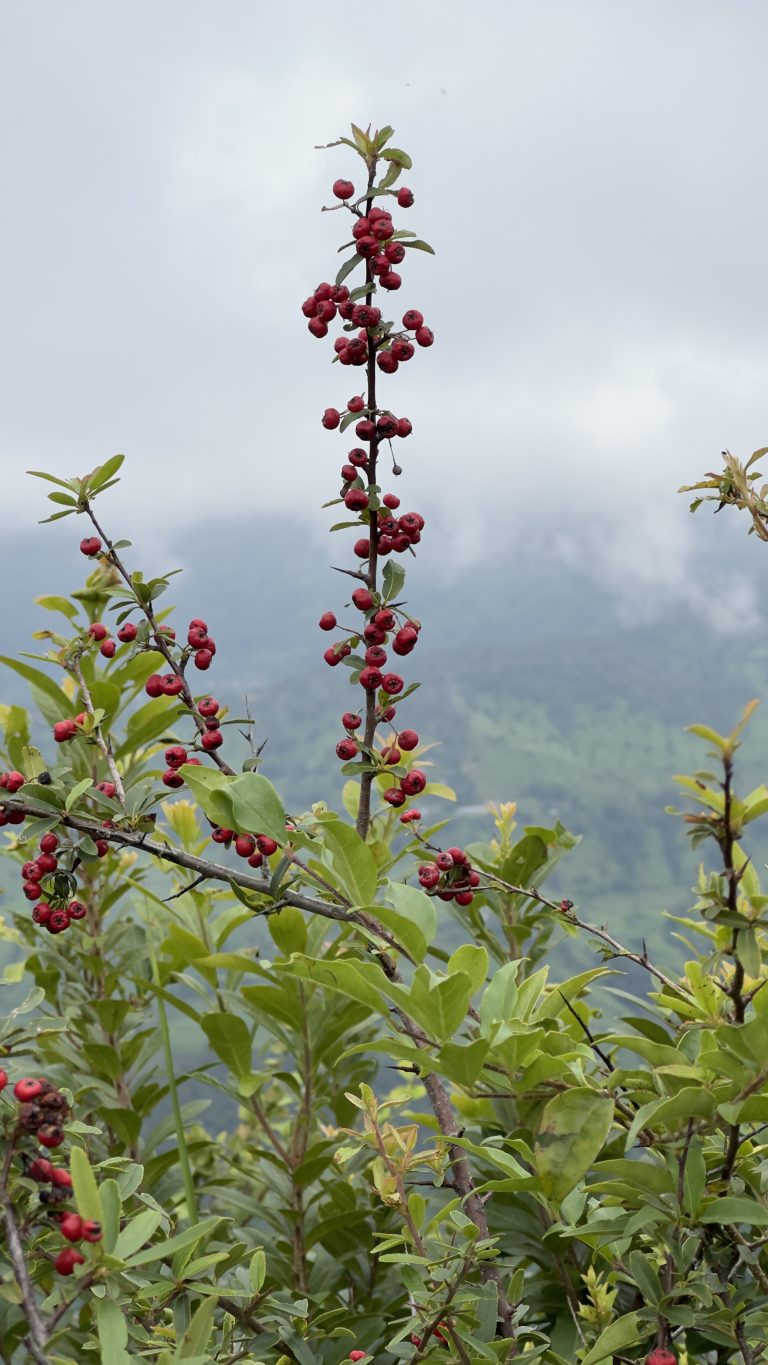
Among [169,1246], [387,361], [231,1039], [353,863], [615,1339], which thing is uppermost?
[387,361]

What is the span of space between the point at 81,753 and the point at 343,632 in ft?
4.16

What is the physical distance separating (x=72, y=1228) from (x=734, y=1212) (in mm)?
726

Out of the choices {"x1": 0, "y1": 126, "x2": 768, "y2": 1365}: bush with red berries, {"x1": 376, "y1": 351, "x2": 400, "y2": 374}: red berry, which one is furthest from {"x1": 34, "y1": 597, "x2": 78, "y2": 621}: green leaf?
{"x1": 376, "y1": 351, "x2": 400, "y2": 374}: red berry

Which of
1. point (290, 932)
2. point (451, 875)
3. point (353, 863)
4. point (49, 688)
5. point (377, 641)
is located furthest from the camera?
point (49, 688)

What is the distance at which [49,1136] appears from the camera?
1147mm

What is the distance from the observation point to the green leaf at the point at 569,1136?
1327 mm

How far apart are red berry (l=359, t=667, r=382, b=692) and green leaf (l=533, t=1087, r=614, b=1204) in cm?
73

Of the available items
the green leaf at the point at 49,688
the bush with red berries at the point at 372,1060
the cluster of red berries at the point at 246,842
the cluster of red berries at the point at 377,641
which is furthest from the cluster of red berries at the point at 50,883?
the green leaf at the point at 49,688

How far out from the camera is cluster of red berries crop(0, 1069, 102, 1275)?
1.14m

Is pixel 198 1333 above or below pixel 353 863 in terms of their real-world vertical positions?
below

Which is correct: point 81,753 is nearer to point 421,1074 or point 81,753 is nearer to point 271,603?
point 421,1074

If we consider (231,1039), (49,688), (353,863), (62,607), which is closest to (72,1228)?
(353,863)

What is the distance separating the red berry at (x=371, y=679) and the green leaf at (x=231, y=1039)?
100 cm

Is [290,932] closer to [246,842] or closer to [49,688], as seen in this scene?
[246,842]
